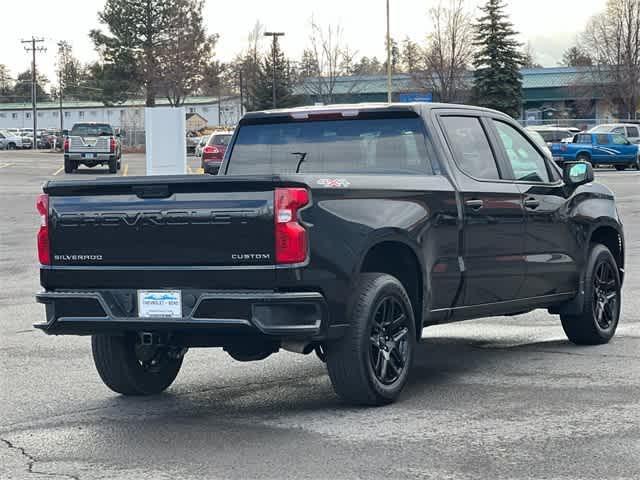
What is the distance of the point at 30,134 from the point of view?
132 metres

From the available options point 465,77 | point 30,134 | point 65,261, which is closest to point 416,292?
point 65,261

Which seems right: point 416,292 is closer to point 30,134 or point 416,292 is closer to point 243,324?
point 243,324

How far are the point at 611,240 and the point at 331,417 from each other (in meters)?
4.11

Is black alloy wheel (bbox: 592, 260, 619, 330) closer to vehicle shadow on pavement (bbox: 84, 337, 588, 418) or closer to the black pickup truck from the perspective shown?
vehicle shadow on pavement (bbox: 84, 337, 588, 418)

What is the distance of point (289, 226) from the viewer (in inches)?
272

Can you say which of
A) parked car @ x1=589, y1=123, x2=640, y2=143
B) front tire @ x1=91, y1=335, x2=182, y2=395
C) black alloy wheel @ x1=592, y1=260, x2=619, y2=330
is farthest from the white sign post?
parked car @ x1=589, y1=123, x2=640, y2=143

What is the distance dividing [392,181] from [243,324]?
1.41 m

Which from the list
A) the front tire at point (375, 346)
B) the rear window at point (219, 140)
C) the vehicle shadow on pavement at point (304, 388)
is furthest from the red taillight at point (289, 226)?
the rear window at point (219, 140)

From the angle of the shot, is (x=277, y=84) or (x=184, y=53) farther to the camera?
(x=184, y=53)

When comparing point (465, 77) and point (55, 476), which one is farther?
point (465, 77)

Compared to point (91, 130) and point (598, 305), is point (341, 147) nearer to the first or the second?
point (598, 305)

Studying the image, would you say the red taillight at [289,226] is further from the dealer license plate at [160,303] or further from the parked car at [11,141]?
the parked car at [11,141]

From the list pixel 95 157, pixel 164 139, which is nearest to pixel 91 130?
pixel 95 157

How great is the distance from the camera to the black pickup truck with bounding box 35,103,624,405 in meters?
6.99
